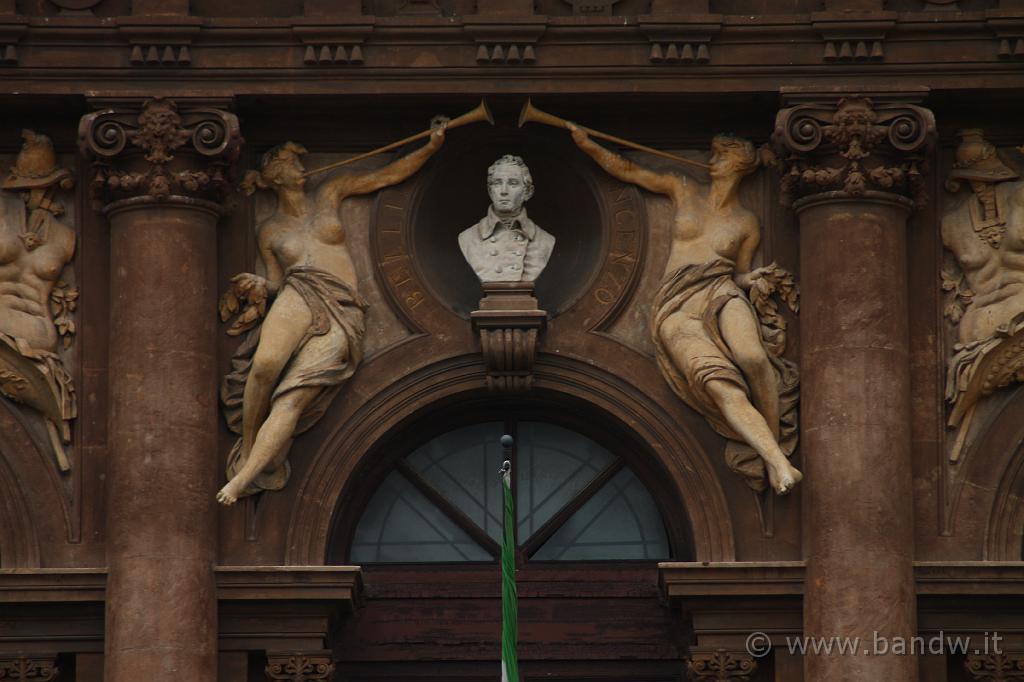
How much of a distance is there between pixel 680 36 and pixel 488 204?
2.63 m

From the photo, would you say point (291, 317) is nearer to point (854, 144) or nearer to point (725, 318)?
point (725, 318)

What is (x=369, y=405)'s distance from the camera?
3219cm

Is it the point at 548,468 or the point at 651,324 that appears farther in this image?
the point at 548,468

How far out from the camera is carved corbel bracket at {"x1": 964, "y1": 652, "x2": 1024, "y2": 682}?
3134 centimetres

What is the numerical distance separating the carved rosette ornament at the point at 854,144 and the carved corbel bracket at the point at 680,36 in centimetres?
103

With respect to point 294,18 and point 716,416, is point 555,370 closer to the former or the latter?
point 716,416

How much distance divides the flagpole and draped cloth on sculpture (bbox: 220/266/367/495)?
2094 millimetres

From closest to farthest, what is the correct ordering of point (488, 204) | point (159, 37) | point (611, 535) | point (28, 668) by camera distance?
point (28, 668) → point (159, 37) → point (611, 535) → point (488, 204)

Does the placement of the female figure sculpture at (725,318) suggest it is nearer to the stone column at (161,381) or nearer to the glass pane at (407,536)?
the glass pane at (407,536)

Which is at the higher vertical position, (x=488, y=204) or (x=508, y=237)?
(x=488, y=204)

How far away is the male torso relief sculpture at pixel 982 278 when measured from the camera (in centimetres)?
3188

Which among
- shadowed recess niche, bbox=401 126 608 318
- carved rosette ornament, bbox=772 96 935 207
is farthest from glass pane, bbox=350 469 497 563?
carved rosette ornament, bbox=772 96 935 207

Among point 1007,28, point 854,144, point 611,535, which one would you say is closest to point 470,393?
point 611,535

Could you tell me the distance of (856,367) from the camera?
31359mm
